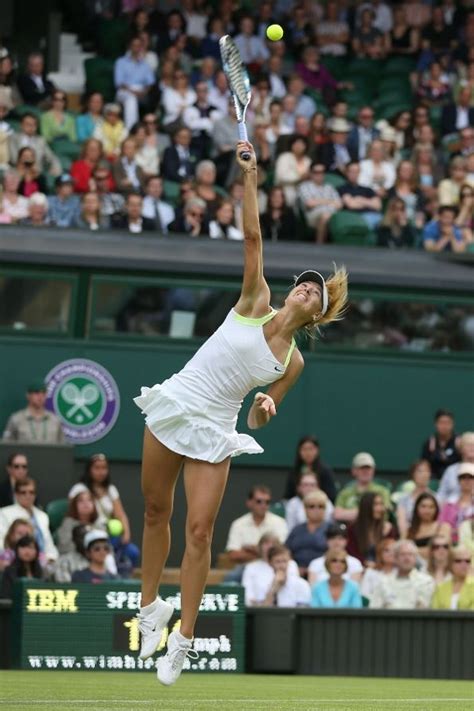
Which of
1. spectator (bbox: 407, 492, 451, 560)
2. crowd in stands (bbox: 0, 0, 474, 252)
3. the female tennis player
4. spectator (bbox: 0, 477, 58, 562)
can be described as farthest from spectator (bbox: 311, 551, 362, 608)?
crowd in stands (bbox: 0, 0, 474, 252)

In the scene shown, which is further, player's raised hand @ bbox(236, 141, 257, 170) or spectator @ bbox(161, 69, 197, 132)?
spectator @ bbox(161, 69, 197, 132)

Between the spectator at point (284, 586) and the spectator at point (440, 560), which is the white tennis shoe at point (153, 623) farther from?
the spectator at point (440, 560)

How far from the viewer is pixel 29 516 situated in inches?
576

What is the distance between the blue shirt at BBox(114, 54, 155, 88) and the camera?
20781mm

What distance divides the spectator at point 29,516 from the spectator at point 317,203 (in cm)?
587

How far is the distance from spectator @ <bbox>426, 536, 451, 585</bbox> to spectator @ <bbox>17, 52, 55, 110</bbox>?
820cm

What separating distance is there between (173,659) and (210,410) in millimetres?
1239

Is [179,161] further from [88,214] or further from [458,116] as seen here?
[458,116]

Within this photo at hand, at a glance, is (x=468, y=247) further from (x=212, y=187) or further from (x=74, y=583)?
(x=74, y=583)

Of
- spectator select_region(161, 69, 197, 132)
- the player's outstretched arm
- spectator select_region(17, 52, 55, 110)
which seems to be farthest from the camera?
spectator select_region(161, 69, 197, 132)

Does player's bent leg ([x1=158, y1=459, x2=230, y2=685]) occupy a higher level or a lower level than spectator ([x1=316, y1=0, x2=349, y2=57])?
lower

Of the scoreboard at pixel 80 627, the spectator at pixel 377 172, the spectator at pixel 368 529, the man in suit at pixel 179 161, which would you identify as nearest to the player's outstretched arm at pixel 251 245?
the scoreboard at pixel 80 627

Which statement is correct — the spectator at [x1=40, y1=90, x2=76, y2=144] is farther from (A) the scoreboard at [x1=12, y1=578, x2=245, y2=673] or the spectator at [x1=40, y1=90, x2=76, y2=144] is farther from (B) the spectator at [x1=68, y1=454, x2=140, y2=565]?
(A) the scoreboard at [x1=12, y1=578, x2=245, y2=673]

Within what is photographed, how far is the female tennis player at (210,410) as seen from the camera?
8719mm
